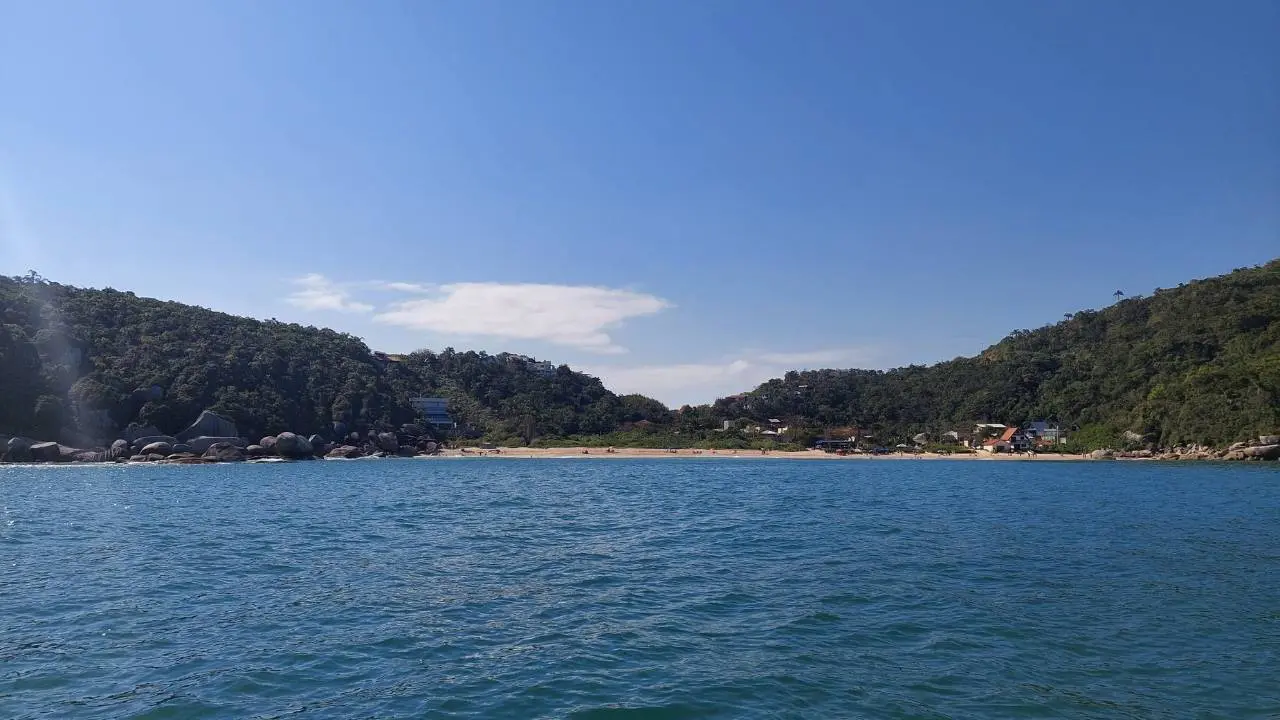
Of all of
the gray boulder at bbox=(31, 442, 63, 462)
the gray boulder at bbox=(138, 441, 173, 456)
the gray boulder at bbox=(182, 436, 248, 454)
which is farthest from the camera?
the gray boulder at bbox=(182, 436, 248, 454)

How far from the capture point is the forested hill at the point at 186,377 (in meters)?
82.1

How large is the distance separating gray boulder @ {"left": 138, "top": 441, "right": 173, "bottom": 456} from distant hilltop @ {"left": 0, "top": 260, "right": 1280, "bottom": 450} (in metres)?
4.44

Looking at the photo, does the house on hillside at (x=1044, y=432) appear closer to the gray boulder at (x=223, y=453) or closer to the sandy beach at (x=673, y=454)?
the sandy beach at (x=673, y=454)

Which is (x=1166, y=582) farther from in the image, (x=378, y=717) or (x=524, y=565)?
(x=378, y=717)

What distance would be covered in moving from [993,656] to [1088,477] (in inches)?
2225

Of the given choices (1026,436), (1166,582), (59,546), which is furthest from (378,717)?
(1026,436)

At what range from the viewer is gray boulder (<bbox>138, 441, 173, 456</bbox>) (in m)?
82.9

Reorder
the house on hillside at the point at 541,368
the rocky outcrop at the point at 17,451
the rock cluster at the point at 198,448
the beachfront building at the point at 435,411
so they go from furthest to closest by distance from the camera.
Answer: the house on hillside at the point at 541,368 < the beachfront building at the point at 435,411 < the rock cluster at the point at 198,448 < the rocky outcrop at the point at 17,451

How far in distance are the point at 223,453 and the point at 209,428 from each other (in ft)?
18.9

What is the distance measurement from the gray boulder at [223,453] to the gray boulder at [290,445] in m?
5.08

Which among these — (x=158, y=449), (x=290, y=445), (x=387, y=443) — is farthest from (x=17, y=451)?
(x=387, y=443)

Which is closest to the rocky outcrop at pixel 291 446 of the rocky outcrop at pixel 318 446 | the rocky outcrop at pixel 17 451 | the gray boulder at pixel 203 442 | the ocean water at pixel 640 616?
Result: the rocky outcrop at pixel 318 446

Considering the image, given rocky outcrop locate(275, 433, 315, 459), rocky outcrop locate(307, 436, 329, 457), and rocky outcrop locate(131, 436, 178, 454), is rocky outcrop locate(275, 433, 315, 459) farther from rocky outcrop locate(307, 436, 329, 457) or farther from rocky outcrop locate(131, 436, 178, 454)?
rocky outcrop locate(131, 436, 178, 454)

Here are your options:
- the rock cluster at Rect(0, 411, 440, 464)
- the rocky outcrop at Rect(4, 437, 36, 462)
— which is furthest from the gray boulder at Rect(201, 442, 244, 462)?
the rocky outcrop at Rect(4, 437, 36, 462)
